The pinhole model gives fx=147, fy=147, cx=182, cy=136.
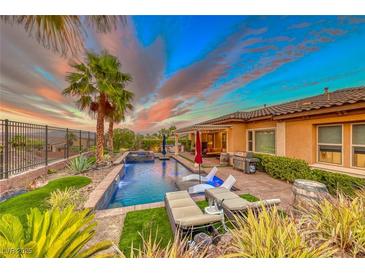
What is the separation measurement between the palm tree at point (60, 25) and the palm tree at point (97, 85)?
6.71m

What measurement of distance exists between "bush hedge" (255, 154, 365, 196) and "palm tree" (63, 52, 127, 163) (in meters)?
11.8

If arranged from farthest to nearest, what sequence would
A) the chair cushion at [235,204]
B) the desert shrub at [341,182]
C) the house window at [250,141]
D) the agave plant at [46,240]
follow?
the house window at [250,141] < the desert shrub at [341,182] < the chair cushion at [235,204] < the agave plant at [46,240]

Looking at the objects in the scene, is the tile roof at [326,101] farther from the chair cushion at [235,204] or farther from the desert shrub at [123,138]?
the desert shrub at [123,138]

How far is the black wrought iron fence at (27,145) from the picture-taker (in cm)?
657

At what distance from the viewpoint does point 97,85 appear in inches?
440

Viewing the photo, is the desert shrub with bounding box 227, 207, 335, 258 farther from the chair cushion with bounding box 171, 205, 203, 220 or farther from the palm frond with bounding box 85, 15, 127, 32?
the palm frond with bounding box 85, 15, 127, 32

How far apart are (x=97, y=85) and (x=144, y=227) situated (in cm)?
1099

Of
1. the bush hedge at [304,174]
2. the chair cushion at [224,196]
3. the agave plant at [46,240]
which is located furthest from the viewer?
the bush hedge at [304,174]

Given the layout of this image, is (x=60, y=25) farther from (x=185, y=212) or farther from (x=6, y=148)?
(x=6, y=148)

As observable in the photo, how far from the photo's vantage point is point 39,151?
32.2ft

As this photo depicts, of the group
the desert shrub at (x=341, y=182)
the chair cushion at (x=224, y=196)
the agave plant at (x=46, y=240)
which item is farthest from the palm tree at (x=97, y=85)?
the desert shrub at (x=341, y=182)
